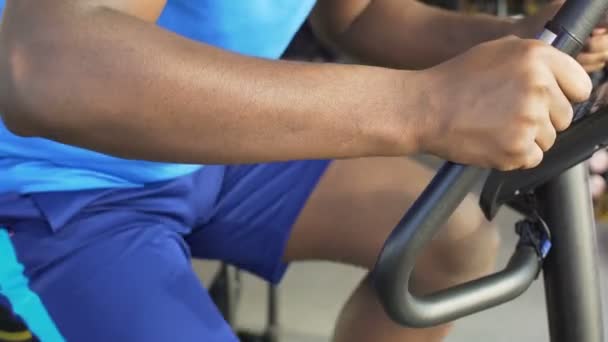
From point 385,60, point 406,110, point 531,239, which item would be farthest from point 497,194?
point 385,60

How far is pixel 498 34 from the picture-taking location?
0.87 metres

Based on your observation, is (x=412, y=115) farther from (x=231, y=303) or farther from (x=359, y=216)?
(x=231, y=303)

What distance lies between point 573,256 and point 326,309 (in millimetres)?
1180

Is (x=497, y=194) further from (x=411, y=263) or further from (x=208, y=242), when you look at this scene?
(x=208, y=242)

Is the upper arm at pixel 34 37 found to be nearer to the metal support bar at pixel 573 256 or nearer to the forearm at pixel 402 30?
the metal support bar at pixel 573 256

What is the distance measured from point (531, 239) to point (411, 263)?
0.18 metres

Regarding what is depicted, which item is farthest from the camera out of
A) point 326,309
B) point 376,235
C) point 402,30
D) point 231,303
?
point 326,309

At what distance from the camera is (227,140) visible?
1.55 ft

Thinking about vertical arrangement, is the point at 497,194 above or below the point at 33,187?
above

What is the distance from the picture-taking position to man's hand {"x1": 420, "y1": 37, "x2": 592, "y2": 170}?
47cm

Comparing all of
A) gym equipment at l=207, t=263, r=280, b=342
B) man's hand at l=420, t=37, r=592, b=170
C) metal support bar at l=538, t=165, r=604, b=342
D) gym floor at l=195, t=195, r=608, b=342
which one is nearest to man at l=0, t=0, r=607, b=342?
man's hand at l=420, t=37, r=592, b=170

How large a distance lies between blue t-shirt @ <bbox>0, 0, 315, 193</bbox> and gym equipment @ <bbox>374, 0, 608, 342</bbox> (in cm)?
30

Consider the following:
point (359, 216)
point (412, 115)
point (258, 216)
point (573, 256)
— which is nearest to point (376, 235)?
point (359, 216)

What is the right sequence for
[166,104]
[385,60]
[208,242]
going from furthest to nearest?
1. [385,60]
2. [208,242]
3. [166,104]
